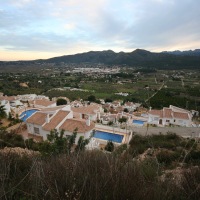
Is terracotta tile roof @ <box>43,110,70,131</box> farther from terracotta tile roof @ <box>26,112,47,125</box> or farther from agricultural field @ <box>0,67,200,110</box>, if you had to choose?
agricultural field @ <box>0,67,200,110</box>

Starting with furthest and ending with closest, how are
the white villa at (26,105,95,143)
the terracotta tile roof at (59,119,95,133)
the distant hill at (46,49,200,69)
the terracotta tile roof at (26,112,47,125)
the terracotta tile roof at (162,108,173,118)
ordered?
the distant hill at (46,49,200,69)
the terracotta tile roof at (162,108,173,118)
the terracotta tile roof at (26,112,47,125)
the white villa at (26,105,95,143)
the terracotta tile roof at (59,119,95,133)

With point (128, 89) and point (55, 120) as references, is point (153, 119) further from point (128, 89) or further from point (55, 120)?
point (128, 89)

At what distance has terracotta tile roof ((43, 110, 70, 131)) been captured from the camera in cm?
1223

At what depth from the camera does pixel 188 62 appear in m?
77.9

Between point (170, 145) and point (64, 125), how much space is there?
22.3 feet

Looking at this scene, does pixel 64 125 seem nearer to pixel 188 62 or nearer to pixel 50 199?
pixel 50 199

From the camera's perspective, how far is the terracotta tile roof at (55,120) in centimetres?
1223

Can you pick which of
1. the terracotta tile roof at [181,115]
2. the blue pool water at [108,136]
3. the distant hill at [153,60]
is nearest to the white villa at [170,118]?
the terracotta tile roof at [181,115]

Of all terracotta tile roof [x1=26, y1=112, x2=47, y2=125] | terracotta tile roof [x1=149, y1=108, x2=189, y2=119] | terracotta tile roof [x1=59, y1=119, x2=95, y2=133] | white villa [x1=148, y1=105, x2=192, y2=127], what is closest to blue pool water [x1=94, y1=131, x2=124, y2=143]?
terracotta tile roof [x1=59, y1=119, x2=95, y2=133]

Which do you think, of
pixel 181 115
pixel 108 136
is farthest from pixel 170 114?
pixel 108 136

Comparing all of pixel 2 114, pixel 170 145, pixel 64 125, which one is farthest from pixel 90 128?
pixel 2 114

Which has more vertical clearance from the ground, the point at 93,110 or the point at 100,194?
the point at 100,194

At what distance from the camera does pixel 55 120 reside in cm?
1302

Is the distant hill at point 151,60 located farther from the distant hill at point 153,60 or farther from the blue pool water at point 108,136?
the blue pool water at point 108,136
